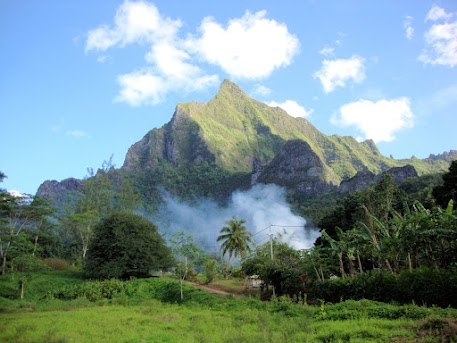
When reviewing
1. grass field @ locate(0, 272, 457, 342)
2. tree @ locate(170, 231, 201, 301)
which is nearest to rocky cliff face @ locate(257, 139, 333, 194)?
tree @ locate(170, 231, 201, 301)

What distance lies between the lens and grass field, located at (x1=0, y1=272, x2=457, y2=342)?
12117mm

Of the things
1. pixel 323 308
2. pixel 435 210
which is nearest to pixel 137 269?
pixel 323 308

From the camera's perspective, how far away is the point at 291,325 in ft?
48.5

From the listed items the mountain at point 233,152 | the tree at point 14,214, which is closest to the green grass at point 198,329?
the tree at point 14,214

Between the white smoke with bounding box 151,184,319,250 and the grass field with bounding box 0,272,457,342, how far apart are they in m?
62.3

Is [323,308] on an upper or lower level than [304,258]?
lower

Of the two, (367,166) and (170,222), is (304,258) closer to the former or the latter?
(170,222)

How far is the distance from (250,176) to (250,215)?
1217 inches

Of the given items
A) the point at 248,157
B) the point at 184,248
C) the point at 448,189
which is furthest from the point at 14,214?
the point at 248,157

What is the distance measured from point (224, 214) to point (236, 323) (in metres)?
105

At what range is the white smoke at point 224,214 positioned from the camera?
99188 millimetres

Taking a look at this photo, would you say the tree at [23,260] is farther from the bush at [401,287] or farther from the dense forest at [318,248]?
the bush at [401,287]

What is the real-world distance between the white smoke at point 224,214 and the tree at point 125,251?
48880 mm

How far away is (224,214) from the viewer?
122 m
